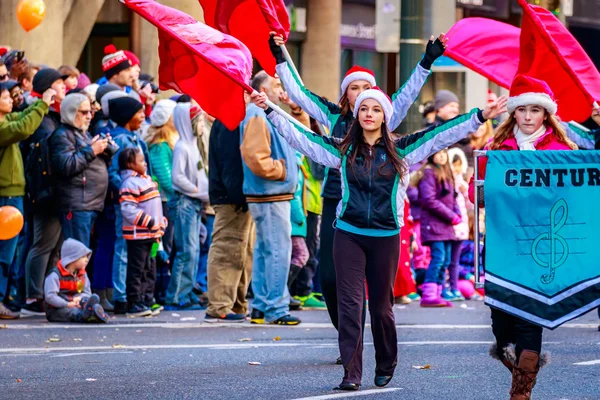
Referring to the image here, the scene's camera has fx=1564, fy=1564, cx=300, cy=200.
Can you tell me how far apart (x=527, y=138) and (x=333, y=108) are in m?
2.26

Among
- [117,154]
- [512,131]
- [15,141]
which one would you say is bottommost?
[117,154]

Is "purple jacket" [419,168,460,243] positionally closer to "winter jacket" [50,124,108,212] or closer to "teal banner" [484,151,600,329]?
"winter jacket" [50,124,108,212]

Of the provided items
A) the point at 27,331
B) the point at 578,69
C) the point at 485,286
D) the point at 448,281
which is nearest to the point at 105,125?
the point at 27,331

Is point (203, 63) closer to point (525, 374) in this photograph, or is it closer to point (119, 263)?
point (525, 374)

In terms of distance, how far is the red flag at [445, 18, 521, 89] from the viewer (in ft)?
35.9

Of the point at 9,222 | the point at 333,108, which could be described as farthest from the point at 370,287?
the point at 9,222

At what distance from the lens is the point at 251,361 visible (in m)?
10.5

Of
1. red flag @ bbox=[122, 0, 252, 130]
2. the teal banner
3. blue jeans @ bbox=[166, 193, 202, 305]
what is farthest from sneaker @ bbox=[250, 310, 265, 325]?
the teal banner

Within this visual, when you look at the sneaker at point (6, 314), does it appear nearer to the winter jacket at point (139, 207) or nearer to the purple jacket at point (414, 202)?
the winter jacket at point (139, 207)

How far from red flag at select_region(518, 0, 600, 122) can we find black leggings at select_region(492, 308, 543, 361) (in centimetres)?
227

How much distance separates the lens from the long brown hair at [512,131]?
8.59m

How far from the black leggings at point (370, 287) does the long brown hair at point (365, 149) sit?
1.37 feet

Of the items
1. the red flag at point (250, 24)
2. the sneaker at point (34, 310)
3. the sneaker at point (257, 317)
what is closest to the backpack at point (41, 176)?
the sneaker at point (34, 310)

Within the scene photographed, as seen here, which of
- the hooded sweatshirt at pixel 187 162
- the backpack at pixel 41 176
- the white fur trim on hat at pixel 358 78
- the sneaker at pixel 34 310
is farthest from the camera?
the hooded sweatshirt at pixel 187 162
